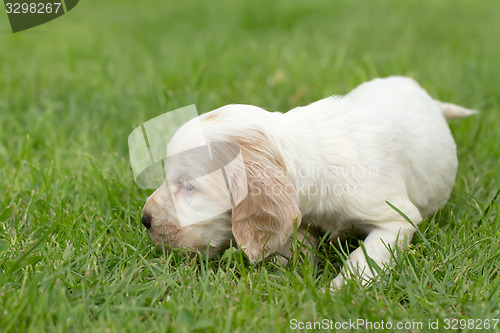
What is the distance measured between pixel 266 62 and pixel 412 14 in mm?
3568

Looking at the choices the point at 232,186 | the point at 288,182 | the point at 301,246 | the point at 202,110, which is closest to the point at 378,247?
the point at 301,246

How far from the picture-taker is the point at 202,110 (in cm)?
425

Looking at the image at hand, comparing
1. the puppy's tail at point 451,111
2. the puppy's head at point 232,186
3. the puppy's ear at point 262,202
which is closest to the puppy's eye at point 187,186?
the puppy's head at point 232,186

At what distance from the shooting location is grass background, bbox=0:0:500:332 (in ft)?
7.41

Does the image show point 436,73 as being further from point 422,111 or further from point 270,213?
point 270,213

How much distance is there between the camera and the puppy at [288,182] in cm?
242

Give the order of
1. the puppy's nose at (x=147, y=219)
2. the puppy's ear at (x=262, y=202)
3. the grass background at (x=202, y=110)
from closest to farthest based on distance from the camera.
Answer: the grass background at (x=202, y=110) → the puppy's ear at (x=262, y=202) → the puppy's nose at (x=147, y=219)

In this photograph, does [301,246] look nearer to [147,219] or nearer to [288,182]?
[288,182]

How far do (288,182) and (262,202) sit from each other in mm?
140

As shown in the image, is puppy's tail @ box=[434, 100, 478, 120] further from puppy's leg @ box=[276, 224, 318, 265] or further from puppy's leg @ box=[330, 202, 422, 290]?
puppy's leg @ box=[276, 224, 318, 265]

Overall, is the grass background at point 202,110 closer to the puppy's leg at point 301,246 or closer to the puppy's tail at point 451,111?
the puppy's leg at point 301,246

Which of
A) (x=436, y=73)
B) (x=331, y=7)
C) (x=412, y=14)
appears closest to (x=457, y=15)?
(x=412, y=14)

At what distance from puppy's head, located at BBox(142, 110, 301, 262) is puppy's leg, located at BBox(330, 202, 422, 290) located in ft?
1.07

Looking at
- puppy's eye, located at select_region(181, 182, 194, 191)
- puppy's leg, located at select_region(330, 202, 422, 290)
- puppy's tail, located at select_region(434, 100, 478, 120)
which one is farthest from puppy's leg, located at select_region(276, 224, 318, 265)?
puppy's tail, located at select_region(434, 100, 478, 120)
